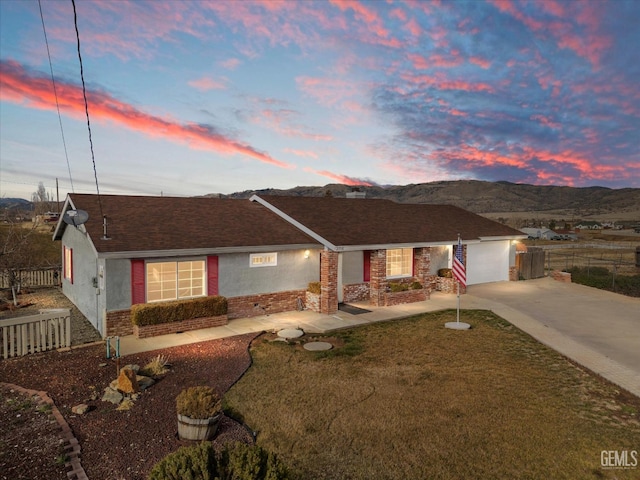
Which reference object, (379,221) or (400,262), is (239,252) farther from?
(400,262)

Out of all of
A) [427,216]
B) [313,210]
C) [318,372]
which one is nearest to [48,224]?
[313,210]

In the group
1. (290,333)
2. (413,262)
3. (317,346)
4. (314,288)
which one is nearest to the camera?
(317,346)

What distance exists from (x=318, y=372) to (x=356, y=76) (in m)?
18.0

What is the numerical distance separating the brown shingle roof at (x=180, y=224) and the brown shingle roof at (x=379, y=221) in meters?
1.34

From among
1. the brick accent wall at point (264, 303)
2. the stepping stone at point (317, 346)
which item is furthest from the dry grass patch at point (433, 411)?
the brick accent wall at point (264, 303)

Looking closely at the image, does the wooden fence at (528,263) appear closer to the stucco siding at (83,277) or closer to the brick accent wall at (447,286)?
the brick accent wall at (447,286)

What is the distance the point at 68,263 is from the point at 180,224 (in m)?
7.55

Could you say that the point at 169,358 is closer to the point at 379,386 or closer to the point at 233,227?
the point at 379,386

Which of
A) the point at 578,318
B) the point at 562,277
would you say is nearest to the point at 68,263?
the point at 578,318

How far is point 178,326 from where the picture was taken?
1374 centimetres

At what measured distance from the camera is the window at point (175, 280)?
14.2 m

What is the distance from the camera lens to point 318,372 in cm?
1013

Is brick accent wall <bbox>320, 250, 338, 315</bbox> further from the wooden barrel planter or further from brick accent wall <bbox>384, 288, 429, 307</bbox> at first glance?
the wooden barrel planter

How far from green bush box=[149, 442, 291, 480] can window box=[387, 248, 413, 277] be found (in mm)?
15998
